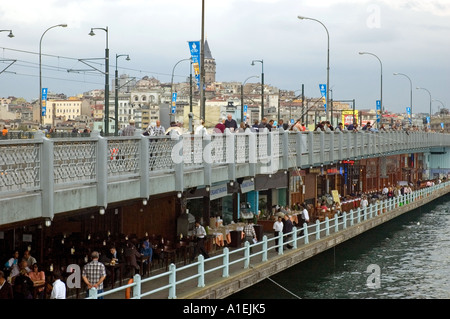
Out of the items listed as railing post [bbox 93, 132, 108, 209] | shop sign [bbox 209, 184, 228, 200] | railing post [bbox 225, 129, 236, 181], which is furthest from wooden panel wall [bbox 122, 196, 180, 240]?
railing post [bbox 93, 132, 108, 209]

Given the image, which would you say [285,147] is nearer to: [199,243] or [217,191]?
[217,191]

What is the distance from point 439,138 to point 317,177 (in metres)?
40.1

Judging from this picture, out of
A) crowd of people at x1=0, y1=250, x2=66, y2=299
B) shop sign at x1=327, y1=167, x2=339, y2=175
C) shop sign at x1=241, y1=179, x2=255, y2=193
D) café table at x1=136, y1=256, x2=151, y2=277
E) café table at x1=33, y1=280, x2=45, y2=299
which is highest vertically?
shop sign at x1=241, y1=179, x2=255, y2=193

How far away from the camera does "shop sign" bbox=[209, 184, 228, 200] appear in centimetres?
2952

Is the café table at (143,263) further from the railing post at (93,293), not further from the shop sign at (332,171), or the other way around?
the shop sign at (332,171)

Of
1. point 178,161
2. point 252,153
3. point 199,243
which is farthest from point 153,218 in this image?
point 178,161

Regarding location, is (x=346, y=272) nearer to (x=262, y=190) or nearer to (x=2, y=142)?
Result: (x=262, y=190)

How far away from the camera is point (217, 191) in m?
30.0

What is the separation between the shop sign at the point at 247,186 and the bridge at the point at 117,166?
2231mm

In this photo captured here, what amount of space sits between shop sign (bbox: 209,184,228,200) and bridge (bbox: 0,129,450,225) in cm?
209

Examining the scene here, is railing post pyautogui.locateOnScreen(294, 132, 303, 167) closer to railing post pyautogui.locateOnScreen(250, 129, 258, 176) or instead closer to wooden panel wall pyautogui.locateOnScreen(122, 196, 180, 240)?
railing post pyautogui.locateOnScreen(250, 129, 258, 176)
